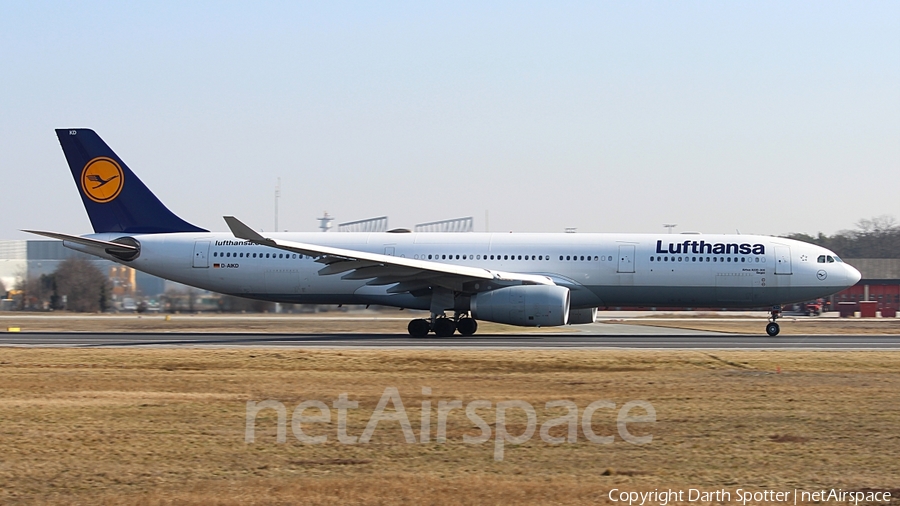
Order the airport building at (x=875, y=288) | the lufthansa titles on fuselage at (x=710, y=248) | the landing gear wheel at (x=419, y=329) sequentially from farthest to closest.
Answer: the airport building at (x=875, y=288), the lufthansa titles on fuselage at (x=710, y=248), the landing gear wheel at (x=419, y=329)

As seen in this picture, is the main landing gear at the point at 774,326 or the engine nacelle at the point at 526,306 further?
the main landing gear at the point at 774,326

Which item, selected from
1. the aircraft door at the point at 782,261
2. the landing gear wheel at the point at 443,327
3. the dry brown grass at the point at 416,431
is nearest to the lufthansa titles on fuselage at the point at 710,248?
the aircraft door at the point at 782,261

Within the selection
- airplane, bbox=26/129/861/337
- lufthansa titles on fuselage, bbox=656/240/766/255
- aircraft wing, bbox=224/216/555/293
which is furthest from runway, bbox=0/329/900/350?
lufthansa titles on fuselage, bbox=656/240/766/255

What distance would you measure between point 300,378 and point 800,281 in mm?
19599

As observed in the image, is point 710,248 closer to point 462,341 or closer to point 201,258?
point 462,341

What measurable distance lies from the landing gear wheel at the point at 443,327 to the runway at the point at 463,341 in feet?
1.32

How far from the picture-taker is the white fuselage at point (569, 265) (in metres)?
30.4

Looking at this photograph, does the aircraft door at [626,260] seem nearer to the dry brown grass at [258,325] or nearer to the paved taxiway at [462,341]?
the paved taxiway at [462,341]

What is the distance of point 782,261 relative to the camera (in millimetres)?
30516

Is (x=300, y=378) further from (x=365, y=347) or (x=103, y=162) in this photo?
(x=103, y=162)

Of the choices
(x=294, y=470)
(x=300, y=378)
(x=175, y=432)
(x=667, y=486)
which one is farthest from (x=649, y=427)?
(x=300, y=378)

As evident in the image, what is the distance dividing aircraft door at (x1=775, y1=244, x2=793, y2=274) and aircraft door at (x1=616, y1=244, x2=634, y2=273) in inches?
183

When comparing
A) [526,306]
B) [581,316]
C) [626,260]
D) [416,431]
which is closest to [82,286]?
[581,316]

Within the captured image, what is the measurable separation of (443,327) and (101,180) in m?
13.0
